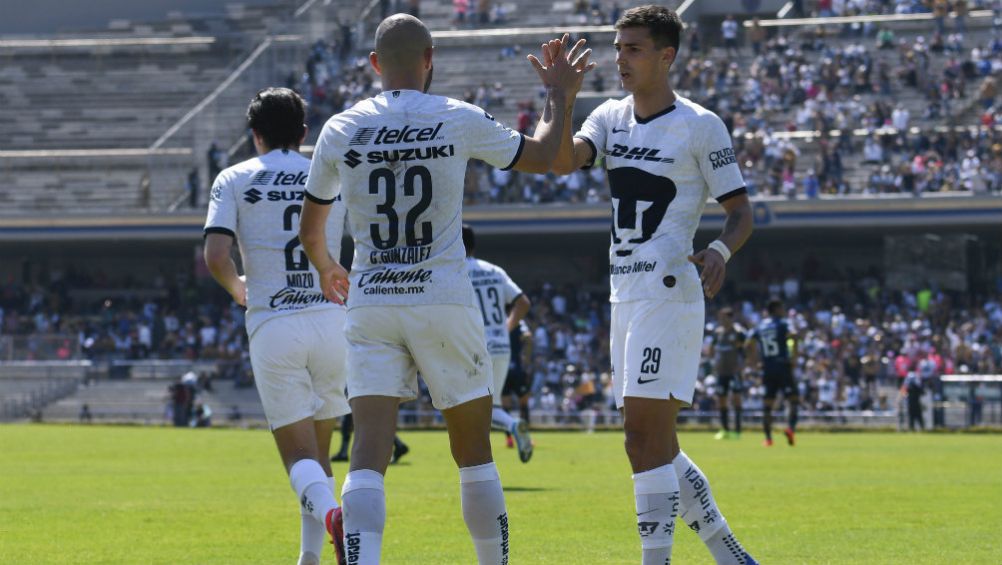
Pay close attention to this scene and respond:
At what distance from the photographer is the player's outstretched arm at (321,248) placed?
716 centimetres

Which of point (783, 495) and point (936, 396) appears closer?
point (783, 495)

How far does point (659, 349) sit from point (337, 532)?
1.75m

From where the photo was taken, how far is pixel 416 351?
6.90 metres

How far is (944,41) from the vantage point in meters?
50.7

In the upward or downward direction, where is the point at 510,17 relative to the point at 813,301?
upward

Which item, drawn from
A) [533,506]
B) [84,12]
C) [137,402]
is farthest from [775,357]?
[84,12]

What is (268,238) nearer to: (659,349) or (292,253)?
(292,253)

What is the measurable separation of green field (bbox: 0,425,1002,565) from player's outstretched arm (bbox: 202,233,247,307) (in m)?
1.82

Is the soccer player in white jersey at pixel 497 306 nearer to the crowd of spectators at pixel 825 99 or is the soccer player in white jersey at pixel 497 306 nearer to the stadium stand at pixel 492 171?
the stadium stand at pixel 492 171

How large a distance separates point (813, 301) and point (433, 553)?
36.1m

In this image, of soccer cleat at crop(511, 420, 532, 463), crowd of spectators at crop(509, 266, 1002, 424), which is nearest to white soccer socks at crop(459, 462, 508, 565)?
soccer cleat at crop(511, 420, 532, 463)

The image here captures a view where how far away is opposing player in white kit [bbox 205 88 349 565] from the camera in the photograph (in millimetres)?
8680

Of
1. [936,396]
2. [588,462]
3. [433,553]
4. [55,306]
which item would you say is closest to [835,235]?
[936,396]

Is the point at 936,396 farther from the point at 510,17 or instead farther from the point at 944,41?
the point at 510,17
